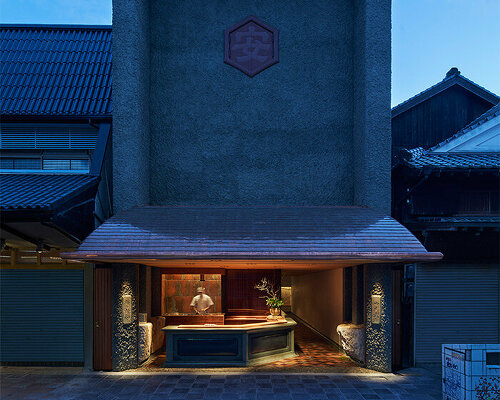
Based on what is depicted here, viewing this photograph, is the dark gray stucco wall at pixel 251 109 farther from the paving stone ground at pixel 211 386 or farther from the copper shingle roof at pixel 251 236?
the paving stone ground at pixel 211 386

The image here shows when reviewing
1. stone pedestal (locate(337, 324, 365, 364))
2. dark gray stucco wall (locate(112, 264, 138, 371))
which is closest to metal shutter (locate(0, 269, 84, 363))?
dark gray stucco wall (locate(112, 264, 138, 371))

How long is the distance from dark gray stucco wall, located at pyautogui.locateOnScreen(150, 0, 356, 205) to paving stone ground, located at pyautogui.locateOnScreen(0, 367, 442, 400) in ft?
15.9

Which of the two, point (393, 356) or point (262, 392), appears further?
point (393, 356)

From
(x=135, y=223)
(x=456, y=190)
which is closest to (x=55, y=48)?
(x=135, y=223)

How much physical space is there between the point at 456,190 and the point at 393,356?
17.2 feet

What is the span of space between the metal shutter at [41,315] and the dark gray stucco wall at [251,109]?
379 cm

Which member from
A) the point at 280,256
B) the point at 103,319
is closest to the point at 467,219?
the point at 280,256

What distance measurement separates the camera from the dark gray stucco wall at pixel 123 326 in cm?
1014

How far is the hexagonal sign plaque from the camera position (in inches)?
451

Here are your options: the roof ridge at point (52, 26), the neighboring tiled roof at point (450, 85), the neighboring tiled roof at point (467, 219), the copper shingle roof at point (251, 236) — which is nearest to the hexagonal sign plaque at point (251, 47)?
the copper shingle roof at point (251, 236)

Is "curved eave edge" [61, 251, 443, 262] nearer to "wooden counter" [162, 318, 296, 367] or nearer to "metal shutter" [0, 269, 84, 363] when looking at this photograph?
"metal shutter" [0, 269, 84, 363]

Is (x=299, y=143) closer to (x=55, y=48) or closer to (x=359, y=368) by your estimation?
(x=359, y=368)

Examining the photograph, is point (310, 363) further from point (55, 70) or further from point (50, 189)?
point (55, 70)

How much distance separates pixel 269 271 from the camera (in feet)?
51.6
